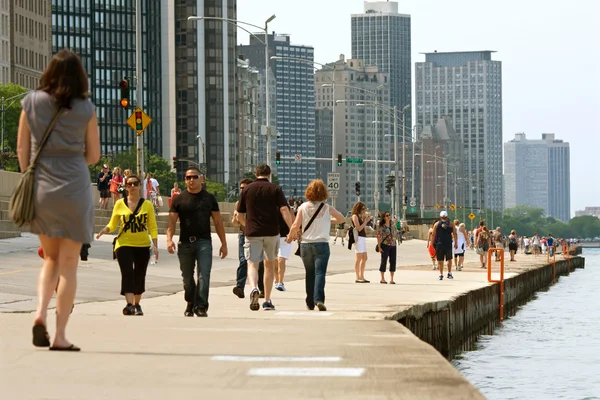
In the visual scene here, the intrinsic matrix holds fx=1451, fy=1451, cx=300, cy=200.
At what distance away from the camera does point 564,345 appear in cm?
3000

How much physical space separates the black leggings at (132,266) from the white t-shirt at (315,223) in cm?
279

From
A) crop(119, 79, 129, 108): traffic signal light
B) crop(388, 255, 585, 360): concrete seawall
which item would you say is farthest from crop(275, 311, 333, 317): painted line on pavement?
crop(119, 79, 129, 108): traffic signal light

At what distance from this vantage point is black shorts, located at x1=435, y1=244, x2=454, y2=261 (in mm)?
37531

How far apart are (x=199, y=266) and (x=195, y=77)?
599ft

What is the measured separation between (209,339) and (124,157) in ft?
503

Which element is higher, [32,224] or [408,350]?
[32,224]

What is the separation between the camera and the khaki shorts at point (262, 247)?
18578 mm

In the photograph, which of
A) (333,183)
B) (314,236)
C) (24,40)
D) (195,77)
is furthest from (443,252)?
(195,77)

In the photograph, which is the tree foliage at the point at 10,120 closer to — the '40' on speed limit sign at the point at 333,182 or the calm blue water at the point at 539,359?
the '40' on speed limit sign at the point at 333,182

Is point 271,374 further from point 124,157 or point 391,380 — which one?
point 124,157

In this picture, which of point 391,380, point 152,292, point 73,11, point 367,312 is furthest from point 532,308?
point 73,11

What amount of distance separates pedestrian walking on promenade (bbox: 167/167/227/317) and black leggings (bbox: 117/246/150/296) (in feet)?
1.19

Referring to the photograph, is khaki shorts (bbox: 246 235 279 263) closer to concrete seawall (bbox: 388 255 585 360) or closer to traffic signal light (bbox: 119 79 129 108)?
concrete seawall (bbox: 388 255 585 360)

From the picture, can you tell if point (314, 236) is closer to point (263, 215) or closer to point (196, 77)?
point (263, 215)
